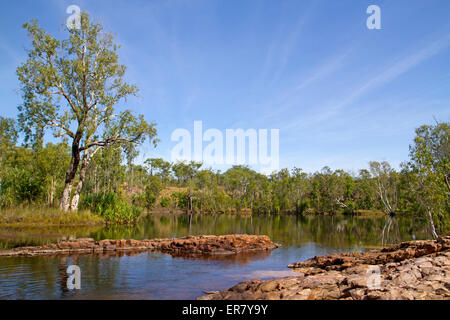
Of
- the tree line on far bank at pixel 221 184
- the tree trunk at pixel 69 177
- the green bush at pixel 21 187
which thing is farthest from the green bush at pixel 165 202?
the tree trunk at pixel 69 177

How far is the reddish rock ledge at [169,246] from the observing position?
15175 mm

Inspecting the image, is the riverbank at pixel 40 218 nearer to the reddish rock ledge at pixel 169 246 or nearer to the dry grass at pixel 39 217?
the dry grass at pixel 39 217

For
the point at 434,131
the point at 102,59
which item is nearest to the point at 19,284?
the point at 102,59

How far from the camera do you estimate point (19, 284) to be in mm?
9383

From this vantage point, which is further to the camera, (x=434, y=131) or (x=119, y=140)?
(x=119, y=140)

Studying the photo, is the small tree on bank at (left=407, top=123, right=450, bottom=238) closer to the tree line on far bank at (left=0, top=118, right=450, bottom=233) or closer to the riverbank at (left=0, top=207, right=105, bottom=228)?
the tree line on far bank at (left=0, top=118, right=450, bottom=233)

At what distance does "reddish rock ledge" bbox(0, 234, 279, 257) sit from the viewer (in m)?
15.2

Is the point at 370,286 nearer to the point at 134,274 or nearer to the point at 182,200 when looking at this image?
the point at 134,274

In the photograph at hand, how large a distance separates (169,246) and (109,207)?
1651cm

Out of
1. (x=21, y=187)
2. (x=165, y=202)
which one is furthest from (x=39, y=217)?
(x=165, y=202)

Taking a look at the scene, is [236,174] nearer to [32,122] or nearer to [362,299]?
[32,122]

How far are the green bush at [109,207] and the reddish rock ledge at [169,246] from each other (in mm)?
15013

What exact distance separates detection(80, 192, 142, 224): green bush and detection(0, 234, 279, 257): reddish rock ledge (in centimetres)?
1501
